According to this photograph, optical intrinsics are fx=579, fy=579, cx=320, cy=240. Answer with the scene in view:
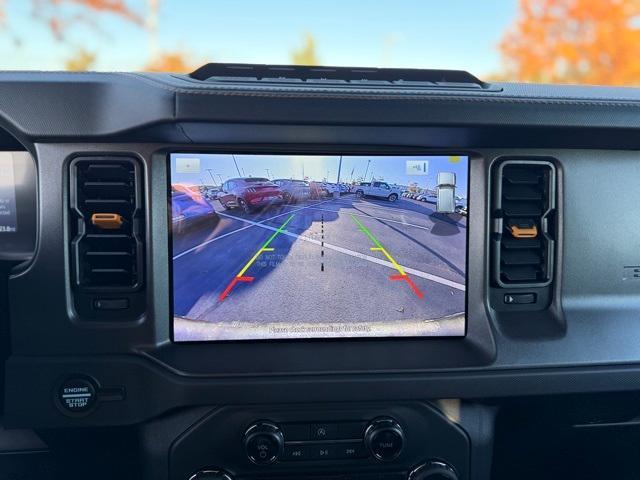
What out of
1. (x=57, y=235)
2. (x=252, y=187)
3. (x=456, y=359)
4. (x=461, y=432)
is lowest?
(x=461, y=432)

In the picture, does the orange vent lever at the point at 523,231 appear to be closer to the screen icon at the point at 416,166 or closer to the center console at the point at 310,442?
the screen icon at the point at 416,166

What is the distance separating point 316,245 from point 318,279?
0.13 meters


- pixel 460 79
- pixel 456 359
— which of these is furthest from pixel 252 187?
pixel 456 359

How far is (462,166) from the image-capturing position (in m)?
2.22

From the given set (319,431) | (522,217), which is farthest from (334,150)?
(319,431)

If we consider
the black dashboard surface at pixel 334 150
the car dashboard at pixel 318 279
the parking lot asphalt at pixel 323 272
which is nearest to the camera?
the black dashboard surface at pixel 334 150

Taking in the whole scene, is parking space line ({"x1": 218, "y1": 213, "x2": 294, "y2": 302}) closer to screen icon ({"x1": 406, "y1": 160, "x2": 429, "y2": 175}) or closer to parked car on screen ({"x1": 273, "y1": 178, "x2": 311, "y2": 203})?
parked car on screen ({"x1": 273, "y1": 178, "x2": 311, "y2": 203})

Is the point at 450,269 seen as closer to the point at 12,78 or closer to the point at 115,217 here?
the point at 115,217

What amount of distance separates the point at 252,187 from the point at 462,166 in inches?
31.8

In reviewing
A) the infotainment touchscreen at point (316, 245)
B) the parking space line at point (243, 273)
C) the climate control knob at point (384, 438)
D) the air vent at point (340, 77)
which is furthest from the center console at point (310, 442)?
the air vent at point (340, 77)

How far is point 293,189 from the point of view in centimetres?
217

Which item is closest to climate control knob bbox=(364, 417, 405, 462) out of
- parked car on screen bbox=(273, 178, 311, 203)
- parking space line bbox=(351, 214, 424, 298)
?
parking space line bbox=(351, 214, 424, 298)

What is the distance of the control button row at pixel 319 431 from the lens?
7.27 feet

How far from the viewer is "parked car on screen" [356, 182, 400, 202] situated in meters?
2.20
